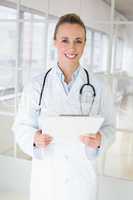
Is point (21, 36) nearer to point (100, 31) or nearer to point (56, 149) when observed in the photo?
point (100, 31)

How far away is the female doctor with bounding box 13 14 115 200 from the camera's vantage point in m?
1.52

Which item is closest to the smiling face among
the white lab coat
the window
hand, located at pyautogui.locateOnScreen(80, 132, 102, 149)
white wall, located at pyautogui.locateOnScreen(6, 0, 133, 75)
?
the white lab coat

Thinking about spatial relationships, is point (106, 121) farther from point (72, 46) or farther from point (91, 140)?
point (72, 46)

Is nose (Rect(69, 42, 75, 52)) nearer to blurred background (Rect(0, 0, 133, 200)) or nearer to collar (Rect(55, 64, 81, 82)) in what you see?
collar (Rect(55, 64, 81, 82))

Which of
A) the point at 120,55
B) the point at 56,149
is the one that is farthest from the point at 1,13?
the point at 56,149

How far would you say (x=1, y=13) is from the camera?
9.34 feet

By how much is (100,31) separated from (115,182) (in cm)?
126

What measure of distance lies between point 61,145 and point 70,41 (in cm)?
49

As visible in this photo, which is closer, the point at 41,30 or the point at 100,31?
the point at 100,31

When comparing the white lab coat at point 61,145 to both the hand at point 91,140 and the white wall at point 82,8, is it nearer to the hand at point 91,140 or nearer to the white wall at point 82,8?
the hand at point 91,140

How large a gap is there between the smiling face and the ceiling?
3.39 feet

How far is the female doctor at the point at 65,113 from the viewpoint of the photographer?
152 centimetres

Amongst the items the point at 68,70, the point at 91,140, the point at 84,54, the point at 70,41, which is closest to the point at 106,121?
the point at 91,140

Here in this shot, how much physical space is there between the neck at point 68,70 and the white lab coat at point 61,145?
0.04 meters
